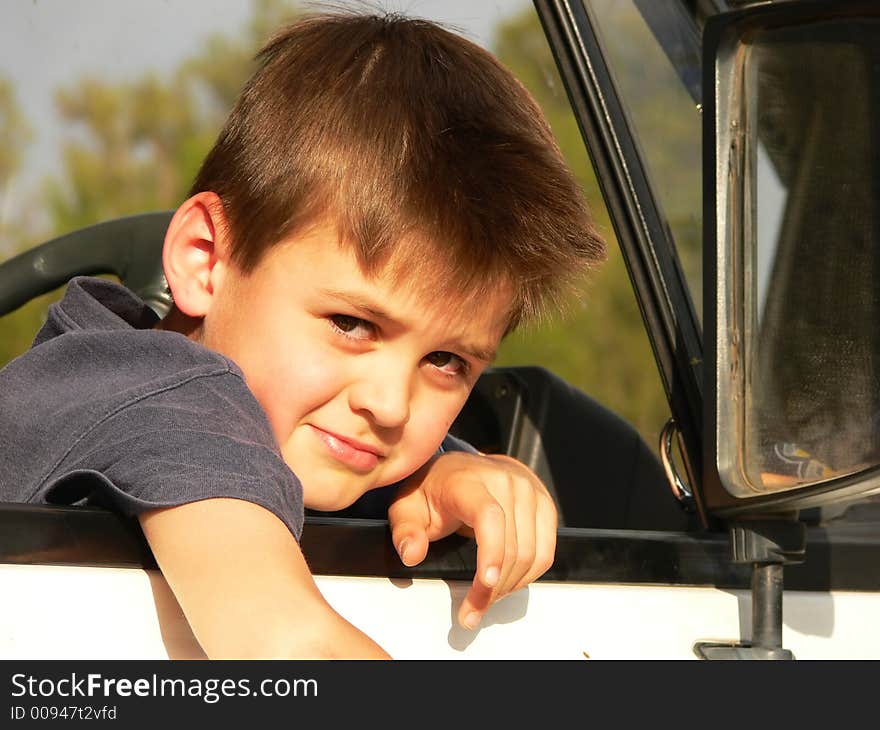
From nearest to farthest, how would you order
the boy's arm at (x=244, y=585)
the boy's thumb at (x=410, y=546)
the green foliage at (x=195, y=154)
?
the boy's arm at (x=244, y=585), the boy's thumb at (x=410, y=546), the green foliage at (x=195, y=154)

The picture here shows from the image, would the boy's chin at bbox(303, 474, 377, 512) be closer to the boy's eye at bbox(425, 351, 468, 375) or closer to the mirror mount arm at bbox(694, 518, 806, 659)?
the boy's eye at bbox(425, 351, 468, 375)

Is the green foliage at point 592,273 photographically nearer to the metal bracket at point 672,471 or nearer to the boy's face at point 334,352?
the metal bracket at point 672,471

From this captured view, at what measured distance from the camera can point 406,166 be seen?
152 cm

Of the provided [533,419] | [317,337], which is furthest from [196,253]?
[533,419]

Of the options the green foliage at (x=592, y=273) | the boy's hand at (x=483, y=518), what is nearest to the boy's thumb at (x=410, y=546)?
the boy's hand at (x=483, y=518)

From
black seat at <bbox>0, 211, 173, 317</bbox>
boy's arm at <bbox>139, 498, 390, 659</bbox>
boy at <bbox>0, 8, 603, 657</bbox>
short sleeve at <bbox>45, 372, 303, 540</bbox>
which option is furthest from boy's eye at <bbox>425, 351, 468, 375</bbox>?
black seat at <bbox>0, 211, 173, 317</bbox>

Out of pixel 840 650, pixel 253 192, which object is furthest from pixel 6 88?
pixel 840 650

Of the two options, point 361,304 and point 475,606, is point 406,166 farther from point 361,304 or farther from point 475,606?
point 475,606

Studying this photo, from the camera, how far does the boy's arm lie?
1.10 m

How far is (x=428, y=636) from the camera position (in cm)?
131

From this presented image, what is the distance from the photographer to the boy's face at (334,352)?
1437 millimetres

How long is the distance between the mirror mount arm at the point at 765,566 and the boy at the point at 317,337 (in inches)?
8.3

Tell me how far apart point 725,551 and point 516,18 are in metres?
0.93

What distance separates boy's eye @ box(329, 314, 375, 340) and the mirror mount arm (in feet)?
1.47
